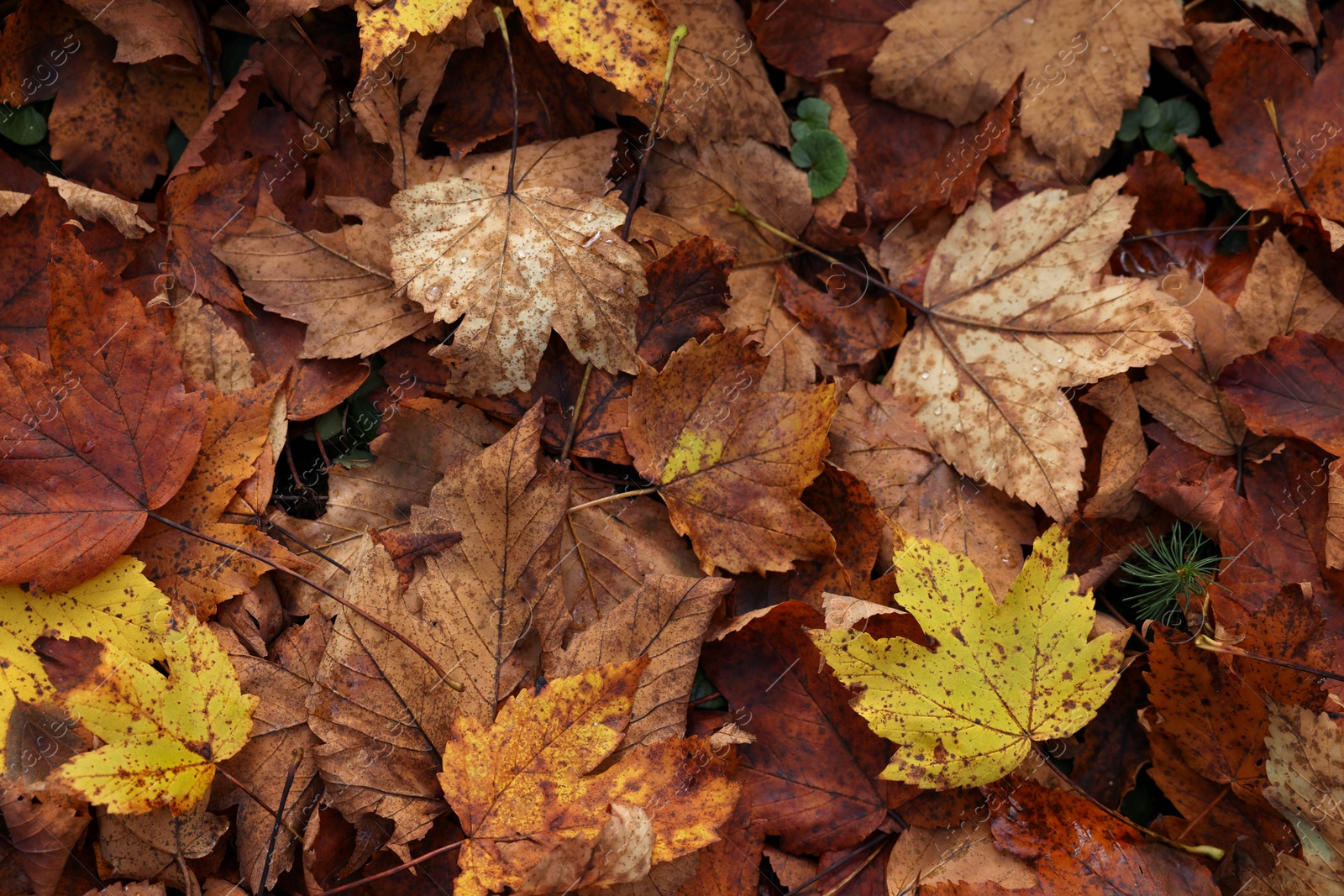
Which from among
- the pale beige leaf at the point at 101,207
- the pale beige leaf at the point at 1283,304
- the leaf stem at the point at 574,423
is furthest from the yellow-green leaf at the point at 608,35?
the pale beige leaf at the point at 1283,304

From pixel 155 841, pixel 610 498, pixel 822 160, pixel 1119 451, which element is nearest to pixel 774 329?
pixel 822 160

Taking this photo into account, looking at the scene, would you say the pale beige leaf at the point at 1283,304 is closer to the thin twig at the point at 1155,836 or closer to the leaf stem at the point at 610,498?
the thin twig at the point at 1155,836

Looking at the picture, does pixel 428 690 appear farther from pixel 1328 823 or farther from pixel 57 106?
pixel 1328 823

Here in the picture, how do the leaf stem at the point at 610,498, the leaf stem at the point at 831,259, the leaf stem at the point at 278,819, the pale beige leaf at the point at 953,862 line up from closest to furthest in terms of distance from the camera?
1. the leaf stem at the point at 278,819
2. the pale beige leaf at the point at 953,862
3. the leaf stem at the point at 610,498
4. the leaf stem at the point at 831,259

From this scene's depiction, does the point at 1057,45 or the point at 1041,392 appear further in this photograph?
the point at 1057,45

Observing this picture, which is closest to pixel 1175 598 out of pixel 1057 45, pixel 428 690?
pixel 1057 45

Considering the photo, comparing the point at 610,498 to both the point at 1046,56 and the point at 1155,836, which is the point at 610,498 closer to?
the point at 1155,836

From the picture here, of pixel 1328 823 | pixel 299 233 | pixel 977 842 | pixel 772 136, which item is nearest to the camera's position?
pixel 1328 823
